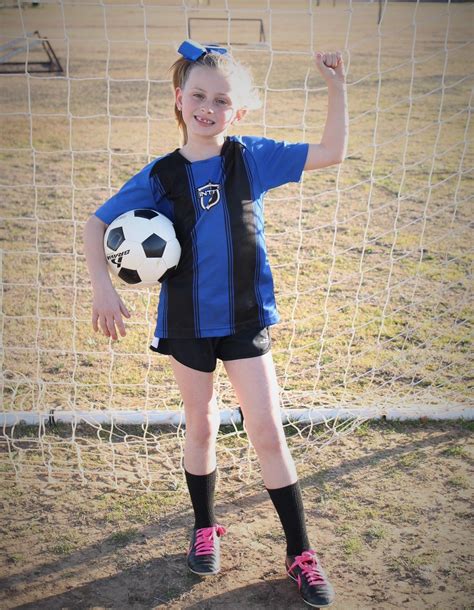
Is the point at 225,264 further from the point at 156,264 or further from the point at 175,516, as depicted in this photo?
the point at 175,516

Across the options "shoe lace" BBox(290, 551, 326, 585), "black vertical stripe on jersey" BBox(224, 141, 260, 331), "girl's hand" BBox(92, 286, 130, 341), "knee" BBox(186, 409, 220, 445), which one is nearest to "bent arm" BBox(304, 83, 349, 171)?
"black vertical stripe on jersey" BBox(224, 141, 260, 331)

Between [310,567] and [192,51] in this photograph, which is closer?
[192,51]

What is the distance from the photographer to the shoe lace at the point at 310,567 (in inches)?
93.1

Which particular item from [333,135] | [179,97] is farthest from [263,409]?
[179,97]

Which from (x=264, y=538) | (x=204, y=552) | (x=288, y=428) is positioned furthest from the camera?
(x=288, y=428)

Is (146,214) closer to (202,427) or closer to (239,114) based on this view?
(239,114)

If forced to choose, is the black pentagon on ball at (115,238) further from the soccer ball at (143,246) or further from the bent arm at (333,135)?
the bent arm at (333,135)

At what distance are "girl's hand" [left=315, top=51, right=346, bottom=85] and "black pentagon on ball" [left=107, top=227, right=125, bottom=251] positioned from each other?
845 mm

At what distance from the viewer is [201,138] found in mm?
2279

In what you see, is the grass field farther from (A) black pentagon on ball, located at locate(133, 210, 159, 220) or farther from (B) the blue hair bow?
(A) black pentagon on ball, located at locate(133, 210, 159, 220)

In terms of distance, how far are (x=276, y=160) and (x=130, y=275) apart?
0.62 meters

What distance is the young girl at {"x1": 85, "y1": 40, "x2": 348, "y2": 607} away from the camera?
225 cm

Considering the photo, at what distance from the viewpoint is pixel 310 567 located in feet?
7.83

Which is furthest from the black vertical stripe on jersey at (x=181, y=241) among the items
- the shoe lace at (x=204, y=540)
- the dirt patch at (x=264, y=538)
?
the dirt patch at (x=264, y=538)
